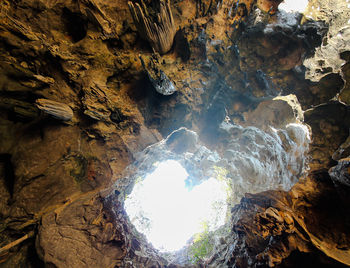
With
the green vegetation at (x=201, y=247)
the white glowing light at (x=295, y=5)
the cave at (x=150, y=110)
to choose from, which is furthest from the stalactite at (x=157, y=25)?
the green vegetation at (x=201, y=247)

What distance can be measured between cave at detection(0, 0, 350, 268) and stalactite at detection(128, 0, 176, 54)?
0.04m

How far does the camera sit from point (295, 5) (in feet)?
15.8

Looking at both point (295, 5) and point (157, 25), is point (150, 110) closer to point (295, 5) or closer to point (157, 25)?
point (157, 25)

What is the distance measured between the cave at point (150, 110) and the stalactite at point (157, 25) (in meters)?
0.04

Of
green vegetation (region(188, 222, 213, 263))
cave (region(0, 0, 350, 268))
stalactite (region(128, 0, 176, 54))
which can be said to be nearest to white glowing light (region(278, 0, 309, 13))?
cave (region(0, 0, 350, 268))

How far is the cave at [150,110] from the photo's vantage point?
3805mm

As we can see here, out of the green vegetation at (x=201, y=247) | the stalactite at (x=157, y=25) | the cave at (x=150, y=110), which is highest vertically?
the stalactite at (x=157, y=25)

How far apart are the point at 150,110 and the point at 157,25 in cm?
354

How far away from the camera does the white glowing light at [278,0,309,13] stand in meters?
4.76

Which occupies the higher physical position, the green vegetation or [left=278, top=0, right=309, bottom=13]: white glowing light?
[left=278, top=0, right=309, bottom=13]: white glowing light

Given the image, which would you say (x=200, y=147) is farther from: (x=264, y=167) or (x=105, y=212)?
(x=105, y=212)

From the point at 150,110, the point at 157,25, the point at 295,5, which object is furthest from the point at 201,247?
the point at 295,5

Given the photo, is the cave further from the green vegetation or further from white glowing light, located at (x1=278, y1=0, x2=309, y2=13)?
the green vegetation

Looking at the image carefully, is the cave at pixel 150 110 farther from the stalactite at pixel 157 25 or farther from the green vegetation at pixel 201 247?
the green vegetation at pixel 201 247
